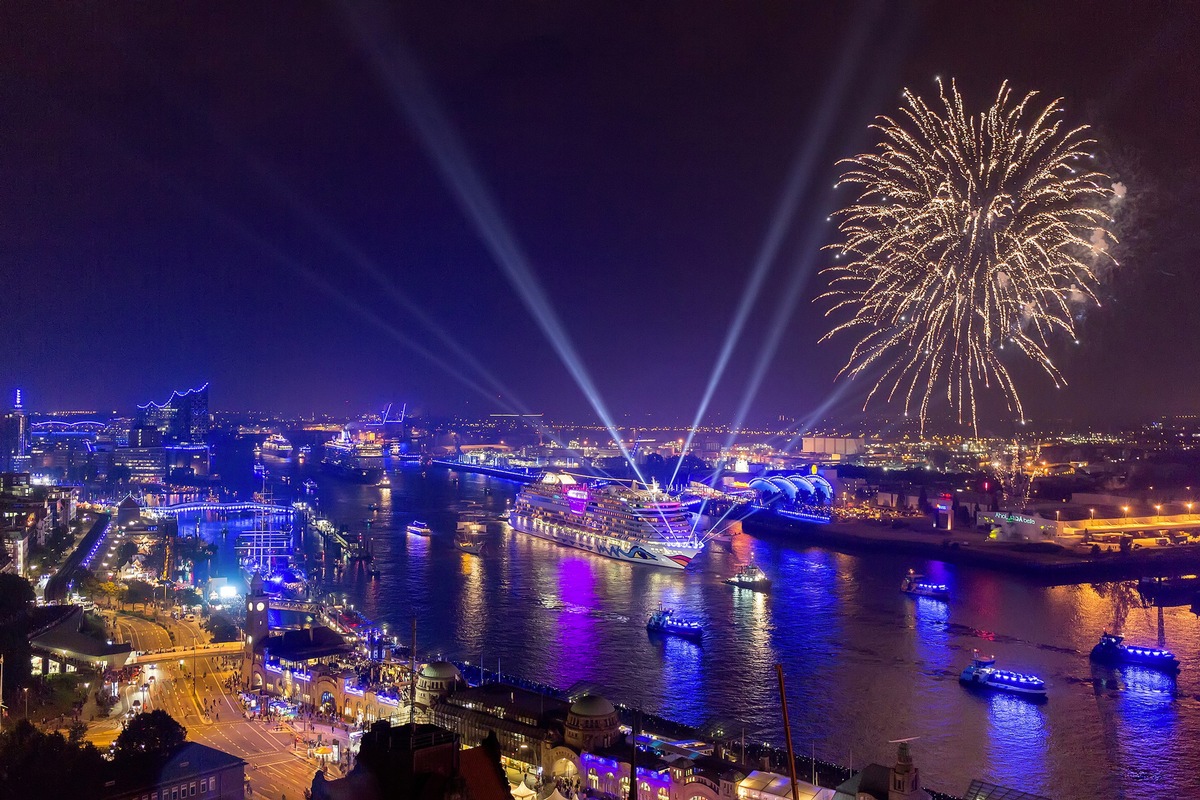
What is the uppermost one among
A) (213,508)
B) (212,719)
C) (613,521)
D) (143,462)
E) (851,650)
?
(143,462)

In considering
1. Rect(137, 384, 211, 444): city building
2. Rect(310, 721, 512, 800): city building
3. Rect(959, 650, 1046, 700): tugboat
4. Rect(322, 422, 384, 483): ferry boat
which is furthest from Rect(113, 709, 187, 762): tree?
Rect(137, 384, 211, 444): city building

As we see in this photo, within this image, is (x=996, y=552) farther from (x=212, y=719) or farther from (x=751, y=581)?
(x=212, y=719)

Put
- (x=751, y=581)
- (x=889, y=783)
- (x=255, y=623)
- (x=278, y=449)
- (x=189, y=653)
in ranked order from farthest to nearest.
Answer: (x=278, y=449) < (x=751, y=581) < (x=255, y=623) < (x=189, y=653) < (x=889, y=783)

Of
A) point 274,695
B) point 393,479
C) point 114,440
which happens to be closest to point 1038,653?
point 274,695

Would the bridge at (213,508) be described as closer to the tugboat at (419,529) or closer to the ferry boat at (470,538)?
the tugboat at (419,529)

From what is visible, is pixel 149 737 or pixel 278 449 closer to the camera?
pixel 149 737

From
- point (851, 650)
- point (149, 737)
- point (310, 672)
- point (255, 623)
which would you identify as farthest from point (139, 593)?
point (851, 650)

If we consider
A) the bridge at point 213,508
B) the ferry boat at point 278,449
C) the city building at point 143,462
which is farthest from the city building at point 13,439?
the ferry boat at point 278,449
